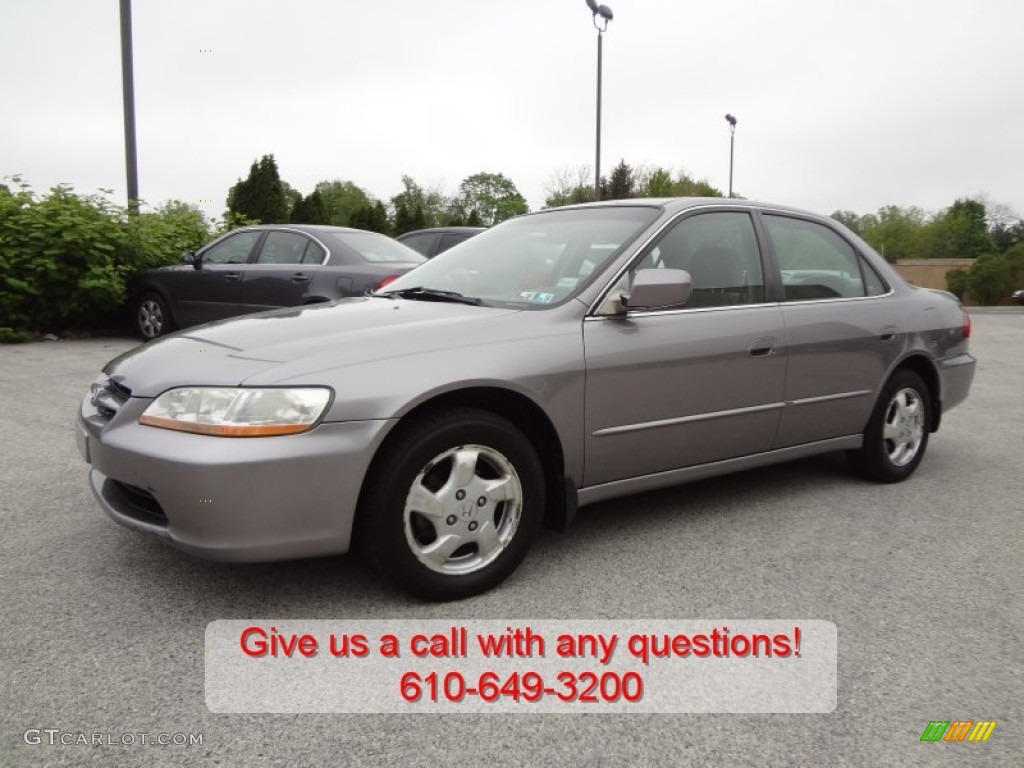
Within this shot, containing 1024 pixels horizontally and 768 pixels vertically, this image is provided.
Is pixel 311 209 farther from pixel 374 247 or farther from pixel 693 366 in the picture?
pixel 693 366

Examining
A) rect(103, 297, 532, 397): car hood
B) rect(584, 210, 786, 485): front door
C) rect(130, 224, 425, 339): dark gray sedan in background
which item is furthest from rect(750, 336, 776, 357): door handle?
rect(130, 224, 425, 339): dark gray sedan in background

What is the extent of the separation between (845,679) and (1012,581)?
1209 mm

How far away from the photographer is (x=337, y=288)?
27.0ft

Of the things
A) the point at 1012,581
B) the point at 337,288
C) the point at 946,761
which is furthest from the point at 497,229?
the point at 337,288

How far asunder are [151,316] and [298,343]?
8372mm

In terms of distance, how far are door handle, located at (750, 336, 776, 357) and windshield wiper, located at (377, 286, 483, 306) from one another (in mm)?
1270

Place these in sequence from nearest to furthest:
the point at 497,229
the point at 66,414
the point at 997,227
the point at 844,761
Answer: the point at 844,761 → the point at 497,229 → the point at 66,414 → the point at 997,227

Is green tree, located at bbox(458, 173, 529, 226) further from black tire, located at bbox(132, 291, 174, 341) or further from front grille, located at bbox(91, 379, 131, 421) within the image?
front grille, located at bbox(91, 379, 131, 421)

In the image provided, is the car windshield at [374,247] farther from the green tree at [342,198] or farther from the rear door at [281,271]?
the green tree at [342,198]

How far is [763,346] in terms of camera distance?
3809mm

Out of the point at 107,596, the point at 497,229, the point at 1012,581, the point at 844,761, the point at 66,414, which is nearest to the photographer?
the point at 844,761

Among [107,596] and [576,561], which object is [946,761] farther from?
[107,596]

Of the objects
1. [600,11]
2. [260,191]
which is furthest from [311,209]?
[600,11]

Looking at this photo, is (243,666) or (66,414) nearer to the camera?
(243,666)
